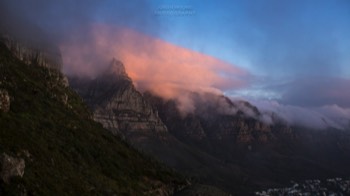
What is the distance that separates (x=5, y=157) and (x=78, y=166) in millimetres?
66957


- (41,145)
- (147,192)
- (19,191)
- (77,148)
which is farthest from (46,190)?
(147,192)

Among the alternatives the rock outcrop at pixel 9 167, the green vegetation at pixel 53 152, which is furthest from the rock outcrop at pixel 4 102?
the rock outcrop at pixel 9 167

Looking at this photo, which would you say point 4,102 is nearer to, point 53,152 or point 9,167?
point 53,152

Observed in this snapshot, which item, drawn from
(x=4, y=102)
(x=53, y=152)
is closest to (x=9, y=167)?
(x=53, y=152)

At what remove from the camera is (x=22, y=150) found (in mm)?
103625

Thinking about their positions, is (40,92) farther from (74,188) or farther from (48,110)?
(74,188)

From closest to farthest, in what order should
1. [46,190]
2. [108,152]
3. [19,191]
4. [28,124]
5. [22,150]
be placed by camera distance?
1. [19,191]
2. [46,190]
3. [22,150]
4. [28,124]
5. [108,152]

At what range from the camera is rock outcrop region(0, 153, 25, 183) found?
75.8m

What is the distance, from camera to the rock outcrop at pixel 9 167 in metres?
75.8

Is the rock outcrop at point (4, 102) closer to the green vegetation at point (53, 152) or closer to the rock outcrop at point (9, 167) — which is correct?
the green vegetation at point (53, 152)

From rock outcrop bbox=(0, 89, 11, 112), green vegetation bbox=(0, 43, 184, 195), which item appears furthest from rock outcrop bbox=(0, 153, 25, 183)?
rock outcrop bbox=(0, 89, 11, 112)

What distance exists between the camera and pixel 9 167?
7725 centimetres

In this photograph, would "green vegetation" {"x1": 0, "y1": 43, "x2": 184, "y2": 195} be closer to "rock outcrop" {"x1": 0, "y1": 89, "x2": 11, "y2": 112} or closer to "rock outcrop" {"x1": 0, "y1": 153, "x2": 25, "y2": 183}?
"rock outcrop" {"x1": 0, "y1": 153, "x2": 25, "y2": 183}

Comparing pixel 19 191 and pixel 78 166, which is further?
pixel 78 166
